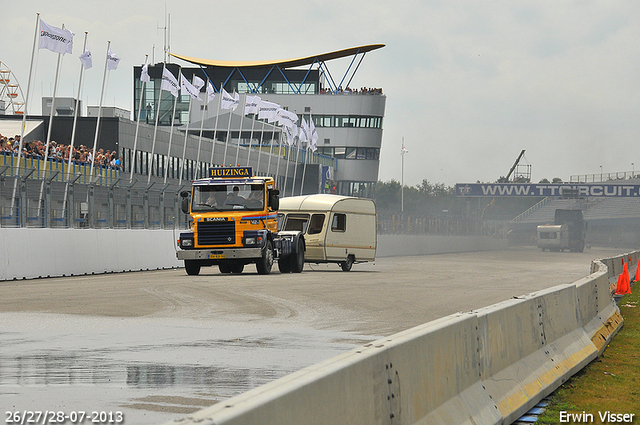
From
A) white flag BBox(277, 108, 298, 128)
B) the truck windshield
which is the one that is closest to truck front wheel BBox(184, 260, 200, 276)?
the truck windshield

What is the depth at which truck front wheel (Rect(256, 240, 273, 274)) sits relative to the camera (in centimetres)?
2700

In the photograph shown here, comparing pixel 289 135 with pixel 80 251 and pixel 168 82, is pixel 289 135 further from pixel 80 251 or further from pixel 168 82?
pixel 80 251

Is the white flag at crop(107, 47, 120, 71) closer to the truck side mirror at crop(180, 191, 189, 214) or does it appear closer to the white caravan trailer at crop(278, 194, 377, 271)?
the white caravan trailer at crop(278, 194, 377, 271)

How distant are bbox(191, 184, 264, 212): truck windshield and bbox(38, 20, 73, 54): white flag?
11567mm

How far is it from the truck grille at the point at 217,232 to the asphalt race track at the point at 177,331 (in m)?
2.48

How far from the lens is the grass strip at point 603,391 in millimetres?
7270

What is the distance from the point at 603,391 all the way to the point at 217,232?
19049 millimetres

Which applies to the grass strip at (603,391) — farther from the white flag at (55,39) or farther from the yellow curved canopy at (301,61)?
the yellow curved canopy at (301,61)

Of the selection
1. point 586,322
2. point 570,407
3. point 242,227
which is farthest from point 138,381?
point 242,227

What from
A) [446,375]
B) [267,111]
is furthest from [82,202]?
[267,111]

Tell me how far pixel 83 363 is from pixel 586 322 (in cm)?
619

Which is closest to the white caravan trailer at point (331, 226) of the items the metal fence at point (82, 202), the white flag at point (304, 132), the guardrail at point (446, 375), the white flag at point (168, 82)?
the metal fence at point (82, 202)

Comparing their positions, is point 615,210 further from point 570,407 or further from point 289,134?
point 570,407

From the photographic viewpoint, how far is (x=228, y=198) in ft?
88.8
